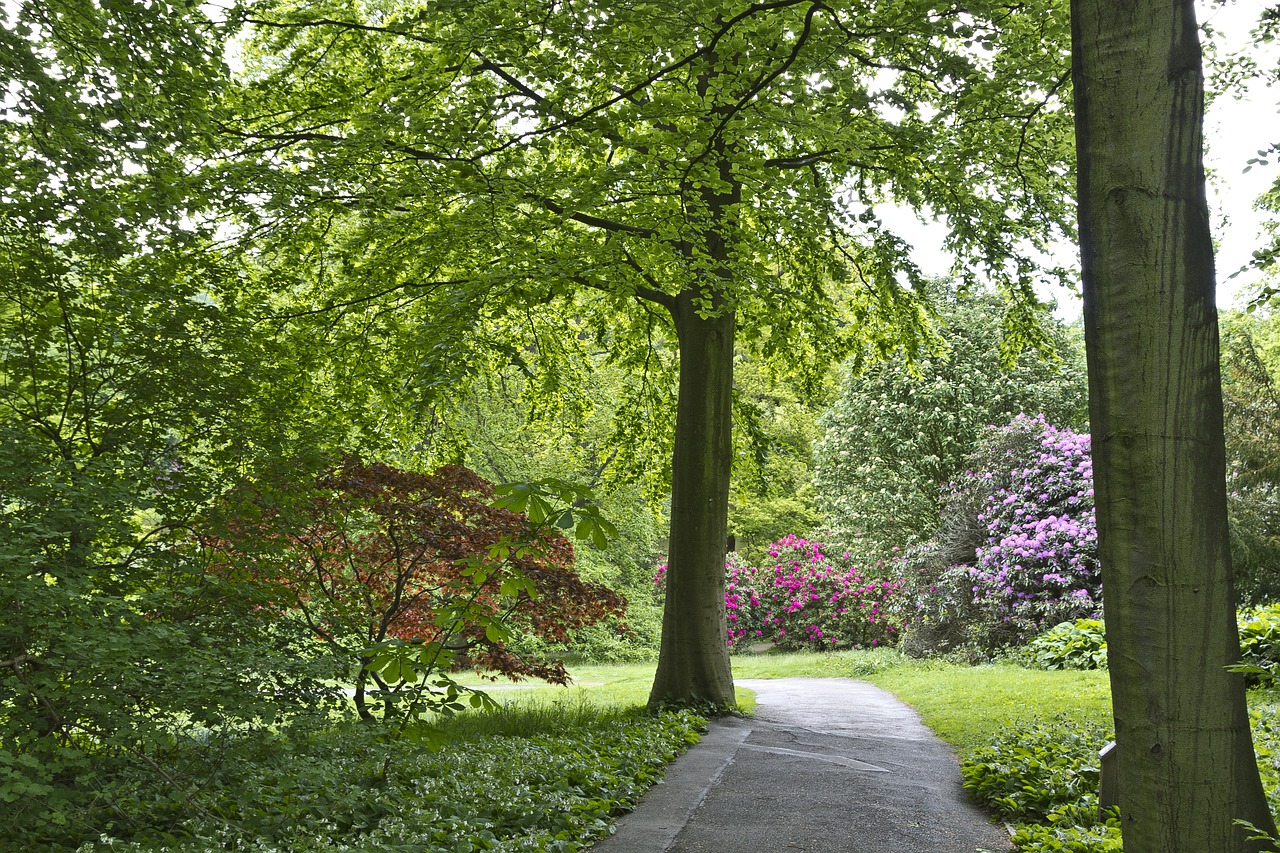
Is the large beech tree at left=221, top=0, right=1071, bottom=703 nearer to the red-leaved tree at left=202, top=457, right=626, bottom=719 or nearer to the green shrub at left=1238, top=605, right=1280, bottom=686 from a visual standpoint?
the red-leaved tree at left=202, top=457, right=626, bottom=719

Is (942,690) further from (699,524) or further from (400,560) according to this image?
(400,560)

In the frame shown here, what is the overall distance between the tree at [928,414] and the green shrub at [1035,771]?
42.0 ft

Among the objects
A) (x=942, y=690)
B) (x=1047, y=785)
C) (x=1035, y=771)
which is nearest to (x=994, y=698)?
(x=942, y=690)

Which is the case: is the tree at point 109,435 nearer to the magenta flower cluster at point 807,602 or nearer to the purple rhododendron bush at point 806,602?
the purple rhododendron bush at point 806,602

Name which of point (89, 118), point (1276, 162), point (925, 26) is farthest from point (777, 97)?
point (89, 118)

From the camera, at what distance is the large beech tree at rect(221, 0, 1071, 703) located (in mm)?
7258

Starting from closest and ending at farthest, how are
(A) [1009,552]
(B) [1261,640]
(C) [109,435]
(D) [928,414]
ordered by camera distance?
(C) [109,435] < (B) [1261,640] < (A) [1009,552] < (D) [928,414]

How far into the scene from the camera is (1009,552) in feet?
54.2

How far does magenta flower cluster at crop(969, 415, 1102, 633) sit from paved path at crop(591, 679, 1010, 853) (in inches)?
290

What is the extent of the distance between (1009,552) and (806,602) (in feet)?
26.3

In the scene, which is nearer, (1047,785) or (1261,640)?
(1047,785)

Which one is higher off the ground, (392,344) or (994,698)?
(392,344)

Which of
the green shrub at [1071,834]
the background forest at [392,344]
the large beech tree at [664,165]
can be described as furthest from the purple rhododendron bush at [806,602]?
the green shrub at [1071,834]

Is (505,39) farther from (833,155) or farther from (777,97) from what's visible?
(833,155)
